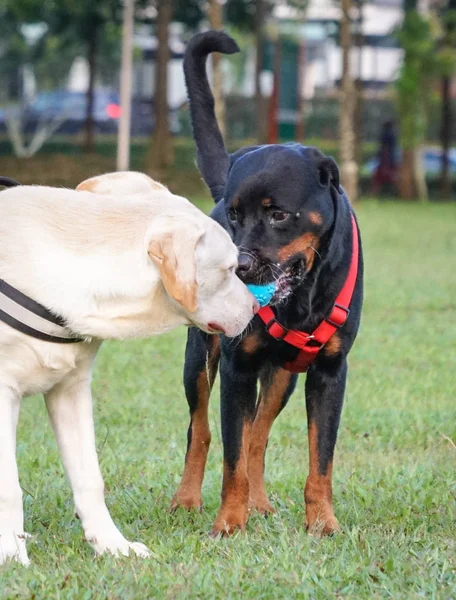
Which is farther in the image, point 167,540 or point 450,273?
point 450,273

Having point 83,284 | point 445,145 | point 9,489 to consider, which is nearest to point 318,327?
point 83,284

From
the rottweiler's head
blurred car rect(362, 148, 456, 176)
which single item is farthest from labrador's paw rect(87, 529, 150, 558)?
blurred car rect(362, 148, 456, 176)

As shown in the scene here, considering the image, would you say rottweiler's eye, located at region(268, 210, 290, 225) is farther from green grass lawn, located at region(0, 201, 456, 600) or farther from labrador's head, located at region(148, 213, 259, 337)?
green grass lawn, located at region(0, 201, 456, 600)

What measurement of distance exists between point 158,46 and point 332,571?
30.7m

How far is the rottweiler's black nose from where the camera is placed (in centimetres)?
459

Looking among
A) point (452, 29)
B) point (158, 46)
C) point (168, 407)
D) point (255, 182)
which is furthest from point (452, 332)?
point (452, 29)

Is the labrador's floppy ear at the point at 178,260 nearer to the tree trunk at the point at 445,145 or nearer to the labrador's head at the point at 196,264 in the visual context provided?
the labrador's head at the point at 196,264

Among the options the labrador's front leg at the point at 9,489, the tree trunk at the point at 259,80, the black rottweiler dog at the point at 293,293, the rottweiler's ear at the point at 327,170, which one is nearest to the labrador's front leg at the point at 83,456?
the labrador's front leg at the point at 9,489

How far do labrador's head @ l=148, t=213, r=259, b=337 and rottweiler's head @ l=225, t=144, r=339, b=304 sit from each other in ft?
0.80

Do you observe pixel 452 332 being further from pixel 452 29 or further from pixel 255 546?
pixel 452 29

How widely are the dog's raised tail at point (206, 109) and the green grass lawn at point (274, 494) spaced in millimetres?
1580

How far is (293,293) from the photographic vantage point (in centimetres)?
491

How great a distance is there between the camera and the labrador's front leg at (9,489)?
4.29 metres

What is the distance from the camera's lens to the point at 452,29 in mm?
36156
